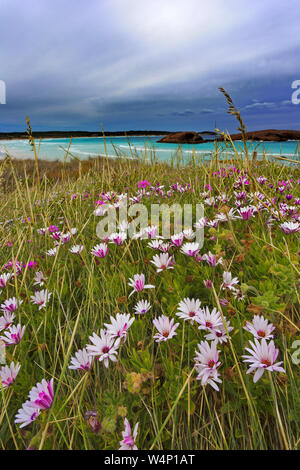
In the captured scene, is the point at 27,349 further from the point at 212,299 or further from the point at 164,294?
the point at 212,299

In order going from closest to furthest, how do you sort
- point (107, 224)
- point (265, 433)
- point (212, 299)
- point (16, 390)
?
point (265, 433) < point (16, 390) < point (212, 299) < point (107, 224)

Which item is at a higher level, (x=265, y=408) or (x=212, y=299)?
(x=212, y=299)

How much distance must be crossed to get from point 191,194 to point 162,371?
2.73 metres

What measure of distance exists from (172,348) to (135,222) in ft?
5.03

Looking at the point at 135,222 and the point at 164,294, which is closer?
the point at 164,294

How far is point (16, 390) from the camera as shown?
122 centimetres

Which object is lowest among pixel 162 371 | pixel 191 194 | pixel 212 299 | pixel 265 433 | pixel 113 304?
pixel 265 433
